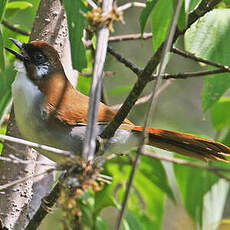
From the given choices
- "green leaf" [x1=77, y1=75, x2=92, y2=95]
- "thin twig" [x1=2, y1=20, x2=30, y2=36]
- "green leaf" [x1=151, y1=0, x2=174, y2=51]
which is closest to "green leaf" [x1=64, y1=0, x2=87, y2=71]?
"green leaf" [x1=151, y1=0, x2=174, y2=51]

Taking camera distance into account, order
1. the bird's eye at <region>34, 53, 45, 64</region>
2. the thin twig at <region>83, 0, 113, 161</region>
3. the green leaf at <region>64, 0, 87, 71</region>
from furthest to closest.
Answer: the bird's eye at <region>34, 53, 45, 64</region>, the green leaf at <region>64, 0, 87, 71</region>, the thin twig at <region>83, 0, 113, 161</region>

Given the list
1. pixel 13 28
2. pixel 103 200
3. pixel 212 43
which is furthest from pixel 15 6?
pixel 212 43

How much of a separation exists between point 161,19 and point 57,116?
2.51ft

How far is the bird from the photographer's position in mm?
2238

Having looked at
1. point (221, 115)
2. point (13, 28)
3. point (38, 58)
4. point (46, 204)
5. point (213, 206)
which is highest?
point (13, 28)

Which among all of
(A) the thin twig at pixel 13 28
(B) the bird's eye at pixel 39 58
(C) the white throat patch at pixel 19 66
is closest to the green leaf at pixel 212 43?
(B) the bird's eye at pixel 39 58

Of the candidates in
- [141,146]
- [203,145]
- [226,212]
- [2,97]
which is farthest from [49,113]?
[226,212]

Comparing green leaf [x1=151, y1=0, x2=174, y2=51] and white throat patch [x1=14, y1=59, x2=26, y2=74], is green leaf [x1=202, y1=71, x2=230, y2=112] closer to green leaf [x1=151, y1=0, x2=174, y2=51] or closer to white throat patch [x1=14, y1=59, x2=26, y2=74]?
green leaf [x1=151, y1=0, x2=174, y2=51]

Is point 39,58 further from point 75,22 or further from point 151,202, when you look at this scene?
point 151,202

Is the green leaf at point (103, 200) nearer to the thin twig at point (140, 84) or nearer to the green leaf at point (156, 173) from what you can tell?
the green leaf at point (156, 173)

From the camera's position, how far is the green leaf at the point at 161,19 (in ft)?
5.56

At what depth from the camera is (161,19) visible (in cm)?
174

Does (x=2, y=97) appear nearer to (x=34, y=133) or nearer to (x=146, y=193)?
(x=34, y=133)

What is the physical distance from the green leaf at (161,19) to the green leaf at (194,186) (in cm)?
114
